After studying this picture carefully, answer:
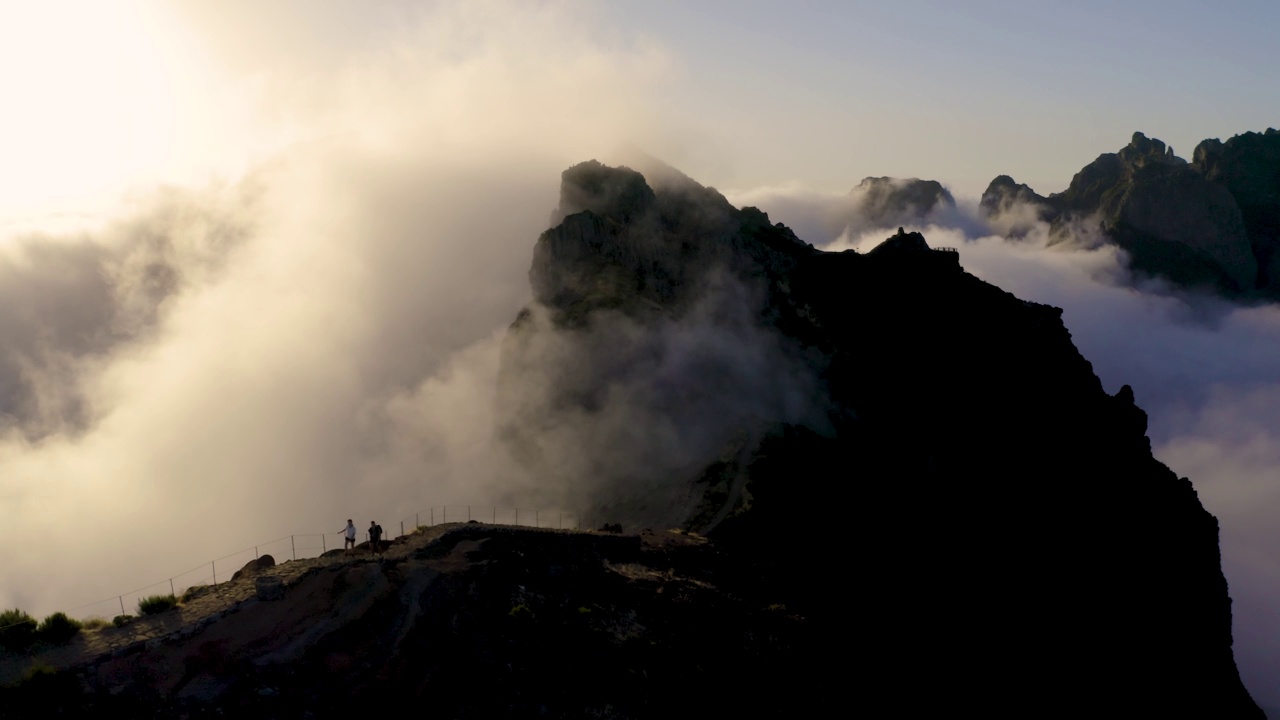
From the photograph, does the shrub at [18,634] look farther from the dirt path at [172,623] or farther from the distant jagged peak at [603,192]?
the distant jagged peak at [603,192]

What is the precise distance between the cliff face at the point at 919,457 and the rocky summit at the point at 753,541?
1.27 ft

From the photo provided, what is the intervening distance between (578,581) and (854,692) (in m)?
18.4

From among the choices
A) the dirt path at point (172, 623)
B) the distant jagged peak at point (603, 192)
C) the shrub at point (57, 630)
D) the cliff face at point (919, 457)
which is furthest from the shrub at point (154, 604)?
the distant jagged peak at point (603, 192)

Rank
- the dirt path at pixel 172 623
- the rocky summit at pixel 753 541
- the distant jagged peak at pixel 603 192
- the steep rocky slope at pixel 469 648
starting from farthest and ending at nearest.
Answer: the distant jagged peak at pixel 603 192 → the rocky summit at pixel 753 541 → the dirt path at pixel 172 623 → the steep rocky slope at pixel 469 648

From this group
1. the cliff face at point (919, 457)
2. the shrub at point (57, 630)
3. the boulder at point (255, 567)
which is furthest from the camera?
the cliff face at point (919, 457)

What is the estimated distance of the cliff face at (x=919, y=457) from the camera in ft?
305

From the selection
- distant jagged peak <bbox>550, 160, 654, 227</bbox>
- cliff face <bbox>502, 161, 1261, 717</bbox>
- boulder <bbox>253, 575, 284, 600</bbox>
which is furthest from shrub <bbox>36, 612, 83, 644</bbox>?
distant jagged peak <bbox>550, 160, 654, 227</bbox>

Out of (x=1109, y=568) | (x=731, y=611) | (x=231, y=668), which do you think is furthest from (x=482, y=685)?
(x=1109, y=568)

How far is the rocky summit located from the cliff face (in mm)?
388

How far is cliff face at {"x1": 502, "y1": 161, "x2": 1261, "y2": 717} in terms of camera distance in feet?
305

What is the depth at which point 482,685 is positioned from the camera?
40.8 m

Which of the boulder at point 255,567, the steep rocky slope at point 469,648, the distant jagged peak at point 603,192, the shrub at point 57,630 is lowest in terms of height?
the steep rocky slope at point 469,648

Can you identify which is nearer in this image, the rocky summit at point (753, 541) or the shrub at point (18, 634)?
the shrub at point (18, 634)

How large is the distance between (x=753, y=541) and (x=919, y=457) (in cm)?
3828
